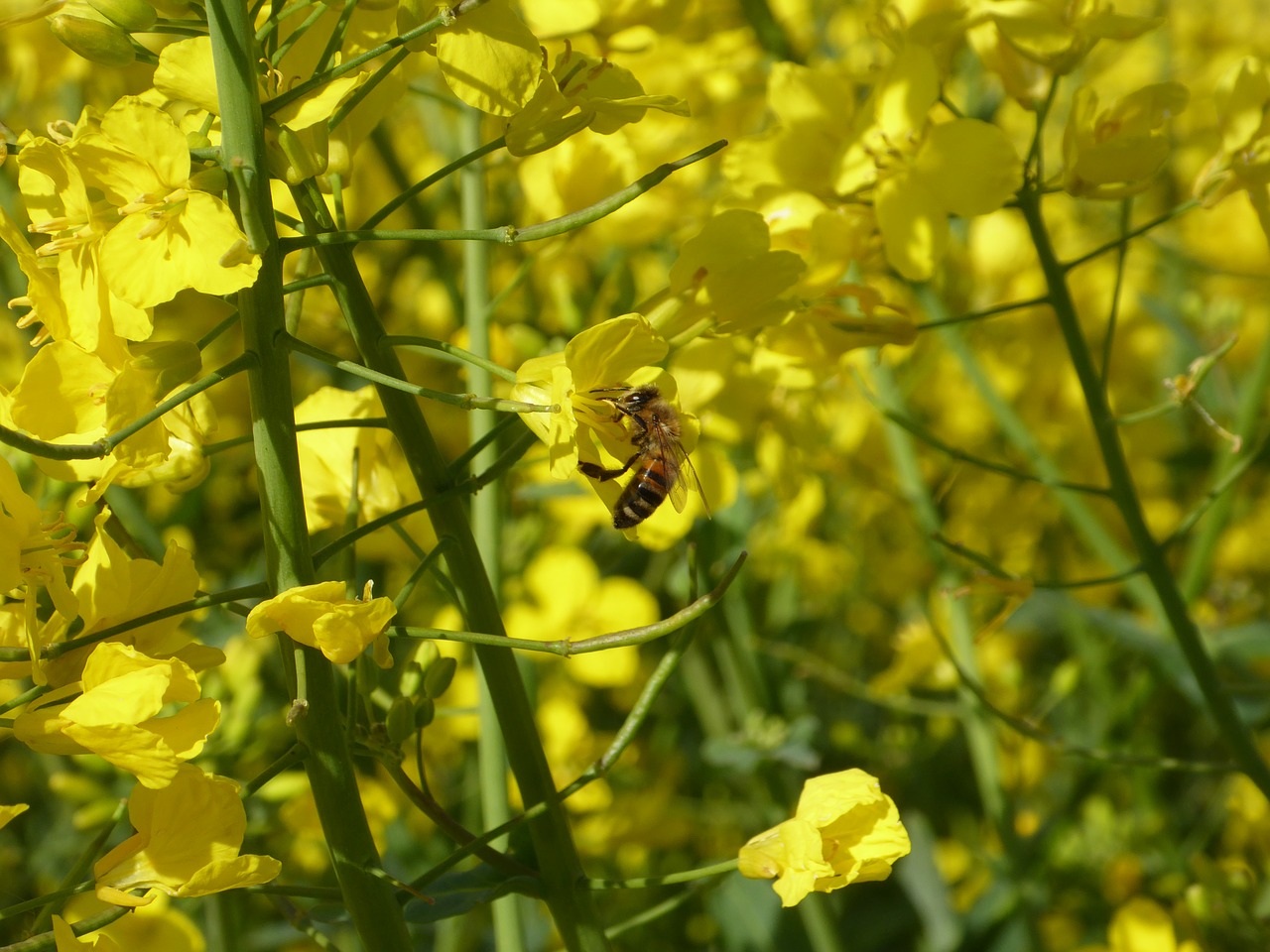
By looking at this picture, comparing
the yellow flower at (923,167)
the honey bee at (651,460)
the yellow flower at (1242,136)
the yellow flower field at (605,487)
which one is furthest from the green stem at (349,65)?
the yellow flower at (1242,136)

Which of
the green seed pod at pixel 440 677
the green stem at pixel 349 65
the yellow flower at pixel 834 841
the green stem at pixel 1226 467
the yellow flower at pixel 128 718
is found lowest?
the green stem at pixel 1226 467

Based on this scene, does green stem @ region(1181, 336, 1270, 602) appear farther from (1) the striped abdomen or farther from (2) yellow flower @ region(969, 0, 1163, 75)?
(1) the striped abdomen

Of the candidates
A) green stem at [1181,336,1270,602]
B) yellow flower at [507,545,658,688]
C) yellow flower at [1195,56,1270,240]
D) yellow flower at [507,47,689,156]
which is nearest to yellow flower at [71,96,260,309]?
yellow flower at [507,47,689,156]

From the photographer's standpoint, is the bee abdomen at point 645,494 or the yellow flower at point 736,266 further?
the bee abdomen at point 645,494

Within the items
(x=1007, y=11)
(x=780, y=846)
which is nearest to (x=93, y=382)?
(x=780, y=846)

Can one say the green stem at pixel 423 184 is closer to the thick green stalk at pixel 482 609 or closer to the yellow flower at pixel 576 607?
the thick green stalk at pixel 482 609

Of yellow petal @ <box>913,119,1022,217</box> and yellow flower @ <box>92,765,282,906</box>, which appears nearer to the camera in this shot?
yellow flower @ <box>92,765,282,906</box>
